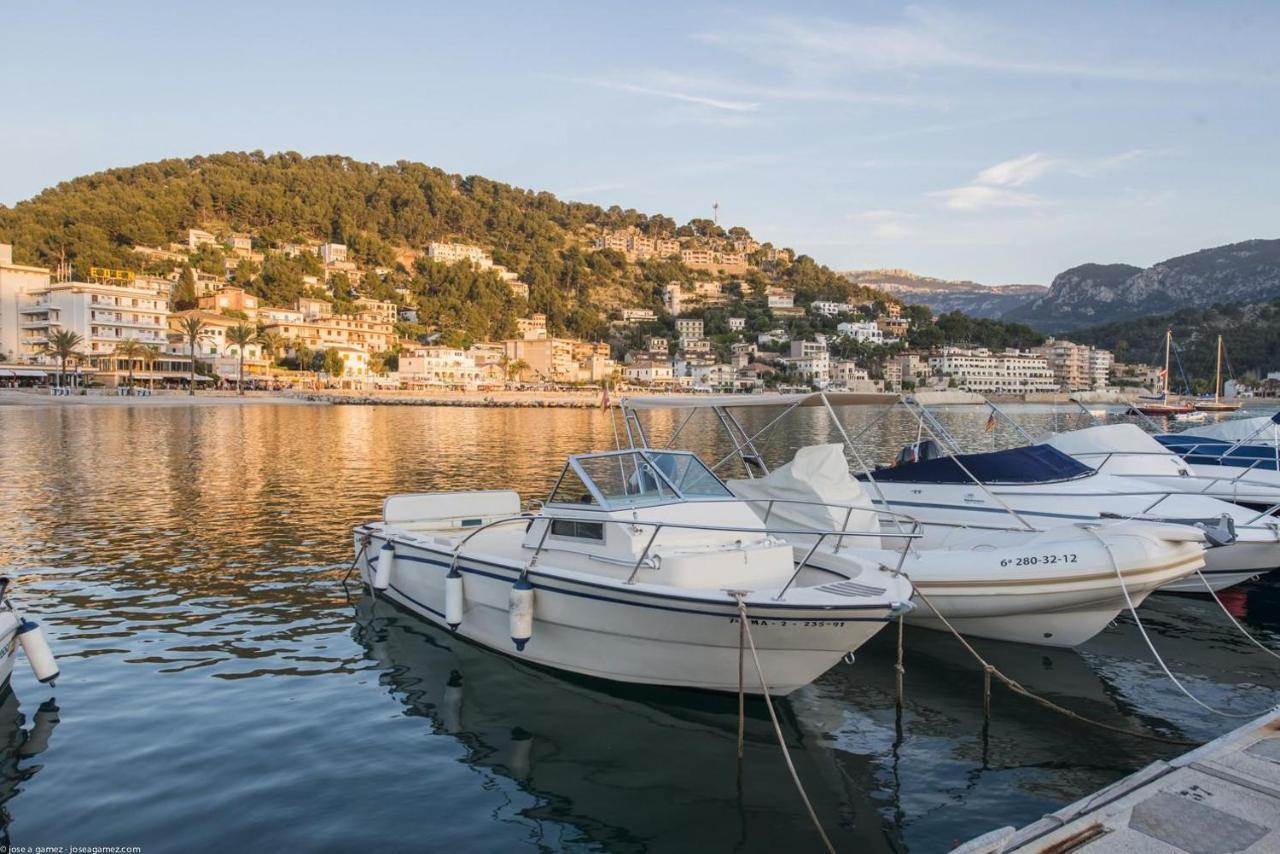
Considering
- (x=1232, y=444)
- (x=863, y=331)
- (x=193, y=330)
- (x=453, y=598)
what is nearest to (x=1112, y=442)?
(x=1232, y=444)

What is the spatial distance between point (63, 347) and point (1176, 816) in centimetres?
10776

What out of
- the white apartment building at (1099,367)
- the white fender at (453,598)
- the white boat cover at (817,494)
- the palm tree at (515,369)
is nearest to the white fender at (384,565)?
the white fender at (453,598)

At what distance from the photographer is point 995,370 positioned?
573 feet

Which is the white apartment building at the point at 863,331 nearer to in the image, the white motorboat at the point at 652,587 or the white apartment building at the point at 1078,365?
the white apartment building at the point at 1078,365

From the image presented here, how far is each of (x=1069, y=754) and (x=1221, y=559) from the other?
7.34 metres

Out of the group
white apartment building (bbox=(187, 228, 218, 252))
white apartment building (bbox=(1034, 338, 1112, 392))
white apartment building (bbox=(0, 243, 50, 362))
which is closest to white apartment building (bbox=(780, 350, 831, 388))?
white apartment building (bbox=(1034, 338, 1112, 392))

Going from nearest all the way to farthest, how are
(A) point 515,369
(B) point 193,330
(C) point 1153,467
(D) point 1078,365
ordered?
1. (C) point 1153,467
2. (B) point 193,330
3. (A) point 515,369
4. (D) point 1078,365

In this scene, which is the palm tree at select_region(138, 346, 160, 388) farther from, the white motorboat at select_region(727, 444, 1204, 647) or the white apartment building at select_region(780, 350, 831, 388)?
the white motorboat at select_region(727, 444, 1204, 647)

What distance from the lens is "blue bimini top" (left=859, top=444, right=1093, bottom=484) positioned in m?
14.3

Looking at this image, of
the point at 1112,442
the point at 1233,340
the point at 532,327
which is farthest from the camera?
the point at 532,327

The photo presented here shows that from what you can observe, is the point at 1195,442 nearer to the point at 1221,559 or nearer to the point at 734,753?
the point at 1221,559

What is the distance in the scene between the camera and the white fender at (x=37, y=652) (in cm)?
899

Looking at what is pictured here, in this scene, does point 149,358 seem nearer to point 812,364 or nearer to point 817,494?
point 817,494

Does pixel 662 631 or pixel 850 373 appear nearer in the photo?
pixel 662 631
